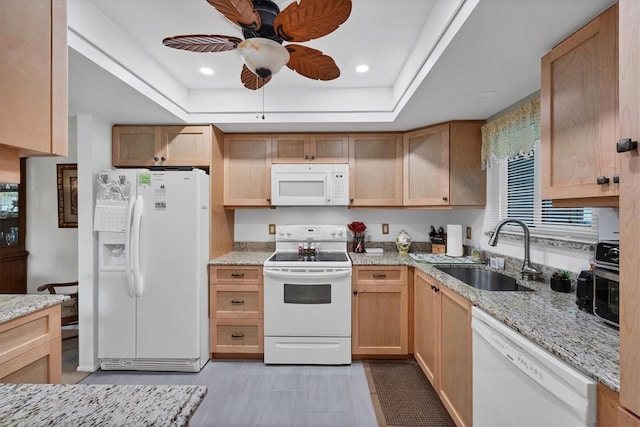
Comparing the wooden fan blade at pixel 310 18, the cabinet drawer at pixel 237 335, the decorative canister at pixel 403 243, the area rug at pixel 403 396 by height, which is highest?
the wooden fan blade at pixel 310 18

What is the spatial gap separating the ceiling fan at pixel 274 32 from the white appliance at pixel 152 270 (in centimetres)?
130

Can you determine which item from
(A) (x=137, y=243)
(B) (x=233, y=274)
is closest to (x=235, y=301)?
(B) (x=233, y=274)

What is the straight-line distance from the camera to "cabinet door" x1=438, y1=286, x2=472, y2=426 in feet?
4.87

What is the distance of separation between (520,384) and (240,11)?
69.0 inches

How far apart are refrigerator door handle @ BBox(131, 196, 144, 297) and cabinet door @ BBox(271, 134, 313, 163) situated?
121cm

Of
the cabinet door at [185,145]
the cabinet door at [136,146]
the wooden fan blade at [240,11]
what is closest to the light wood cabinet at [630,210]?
the wooden fan blade at [240,11]

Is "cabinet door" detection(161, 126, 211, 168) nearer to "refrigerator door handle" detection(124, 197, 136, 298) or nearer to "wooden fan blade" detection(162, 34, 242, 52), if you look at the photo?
"refrigerator door handle" detection(124, 197, 136, 298)

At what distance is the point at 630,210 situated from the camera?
0.64 metres

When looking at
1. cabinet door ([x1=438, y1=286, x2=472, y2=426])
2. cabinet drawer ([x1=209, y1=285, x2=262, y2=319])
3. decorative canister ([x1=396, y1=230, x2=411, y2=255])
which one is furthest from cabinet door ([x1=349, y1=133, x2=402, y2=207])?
cabinet drawer ([x1=209, y1=285, x2=262, y2=319])

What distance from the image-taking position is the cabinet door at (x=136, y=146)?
254 centimetres

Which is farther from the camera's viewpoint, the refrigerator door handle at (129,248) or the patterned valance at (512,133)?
the refrigerator door handle at (129,248)

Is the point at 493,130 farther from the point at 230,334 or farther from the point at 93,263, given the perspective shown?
the point at 93,263

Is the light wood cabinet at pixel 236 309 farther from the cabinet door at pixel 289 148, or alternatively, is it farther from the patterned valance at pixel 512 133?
the patterned valance at pixel 512 133

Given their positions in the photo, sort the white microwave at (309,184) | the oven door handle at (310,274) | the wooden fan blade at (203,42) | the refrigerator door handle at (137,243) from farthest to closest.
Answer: the white microwave at (309,184) < the oven door handle at (310,274) < the refrigerator door handle at (137,243) < the wooden fan blade at (203,42)
